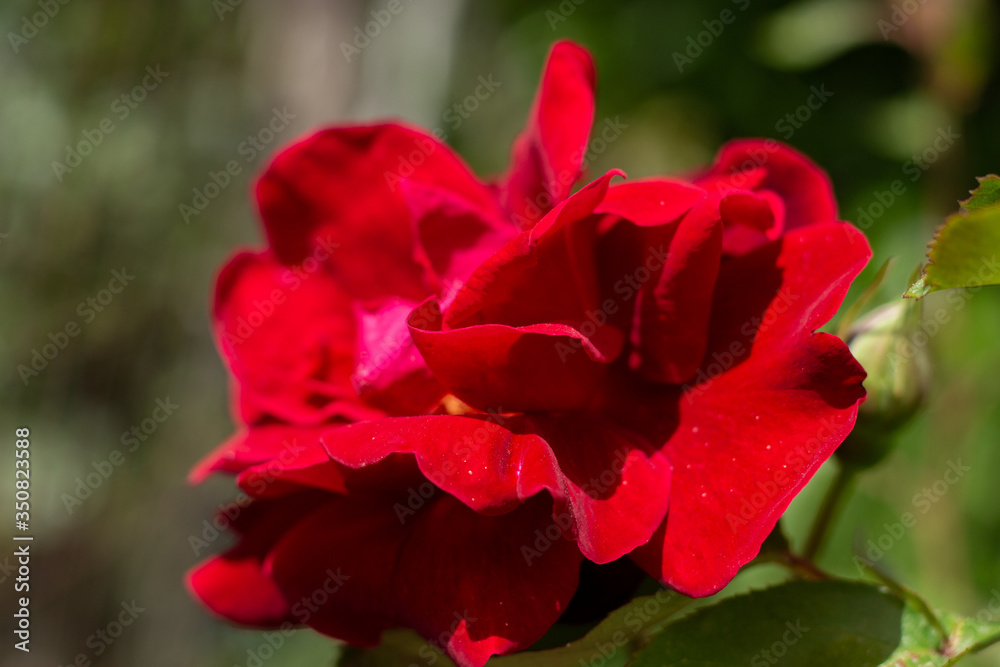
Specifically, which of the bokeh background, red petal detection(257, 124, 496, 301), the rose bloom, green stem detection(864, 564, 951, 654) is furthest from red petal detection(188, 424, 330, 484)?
the bokeh background

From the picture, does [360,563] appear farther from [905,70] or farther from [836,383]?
[905,70]

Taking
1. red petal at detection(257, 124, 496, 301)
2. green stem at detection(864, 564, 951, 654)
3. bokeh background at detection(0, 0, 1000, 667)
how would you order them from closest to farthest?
green stem at detection(864, 564, 951, 654)
red petal at detection(257, 124, 496, 301)
bokeh background at detection(0, 0, 1000, 667)

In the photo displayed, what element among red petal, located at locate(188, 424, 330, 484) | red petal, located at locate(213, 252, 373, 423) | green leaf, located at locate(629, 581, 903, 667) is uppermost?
red petal, located at locate(213, 252, 373, 423)

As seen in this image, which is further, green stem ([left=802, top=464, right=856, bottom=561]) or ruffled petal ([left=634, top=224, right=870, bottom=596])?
green stem ([left=802, top=464, right=856, bottom=561])

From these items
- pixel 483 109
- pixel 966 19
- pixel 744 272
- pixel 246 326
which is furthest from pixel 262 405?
pixel 483 109

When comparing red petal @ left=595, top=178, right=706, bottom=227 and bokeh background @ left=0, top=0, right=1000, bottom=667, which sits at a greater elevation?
red petal @ left=595, top=178, right=706, bottom=227

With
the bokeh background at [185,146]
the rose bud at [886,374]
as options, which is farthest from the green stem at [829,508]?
the bokeh background at [185,146]

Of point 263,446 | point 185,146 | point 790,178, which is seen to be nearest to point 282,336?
point 263,446

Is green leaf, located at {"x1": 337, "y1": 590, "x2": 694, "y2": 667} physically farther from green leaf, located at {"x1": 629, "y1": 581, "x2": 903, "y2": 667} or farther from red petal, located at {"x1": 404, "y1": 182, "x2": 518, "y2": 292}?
red petal, located at {"x1": 404, "y1": 182, "x2": 518, "y2": 292}
